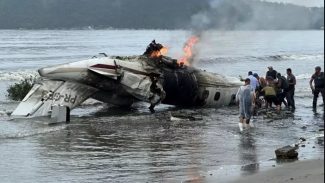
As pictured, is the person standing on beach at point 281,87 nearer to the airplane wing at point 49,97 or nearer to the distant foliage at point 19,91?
the airplane wing at point 49,97

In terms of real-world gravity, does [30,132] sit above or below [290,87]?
below

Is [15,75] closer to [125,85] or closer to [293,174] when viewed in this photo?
[125,85]

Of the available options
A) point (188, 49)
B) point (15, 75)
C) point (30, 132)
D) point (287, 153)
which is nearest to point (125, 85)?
point (188, 49)

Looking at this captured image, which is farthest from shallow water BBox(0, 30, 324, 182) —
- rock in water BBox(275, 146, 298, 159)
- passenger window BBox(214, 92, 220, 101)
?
passenger window BBox(214, 92, 220, 101)

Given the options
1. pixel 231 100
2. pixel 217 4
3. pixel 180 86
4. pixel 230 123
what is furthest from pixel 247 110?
pixel 217 4

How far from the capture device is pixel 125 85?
21.6m

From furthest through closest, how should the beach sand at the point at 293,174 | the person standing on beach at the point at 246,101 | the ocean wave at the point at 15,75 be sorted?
the ocean wave at the point at 15,75 → the person standing on beach at the point at 246,101 → the beach sand at the point at 293,174

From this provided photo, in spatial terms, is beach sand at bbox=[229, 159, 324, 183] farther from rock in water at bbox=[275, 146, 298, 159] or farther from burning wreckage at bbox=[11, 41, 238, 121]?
burning wreckage at bbox=[11, 41, 238, 121]

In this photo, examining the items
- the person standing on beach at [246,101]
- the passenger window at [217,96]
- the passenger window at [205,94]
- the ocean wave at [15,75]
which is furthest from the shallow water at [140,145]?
the ocean wave at [15,75]

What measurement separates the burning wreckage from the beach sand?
10396mm

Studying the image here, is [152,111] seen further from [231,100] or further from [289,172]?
[289,172]

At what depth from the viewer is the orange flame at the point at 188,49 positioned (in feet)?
82.6

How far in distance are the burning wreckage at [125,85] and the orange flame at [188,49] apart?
646mm

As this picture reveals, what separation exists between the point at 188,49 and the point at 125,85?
5019 millimetres
